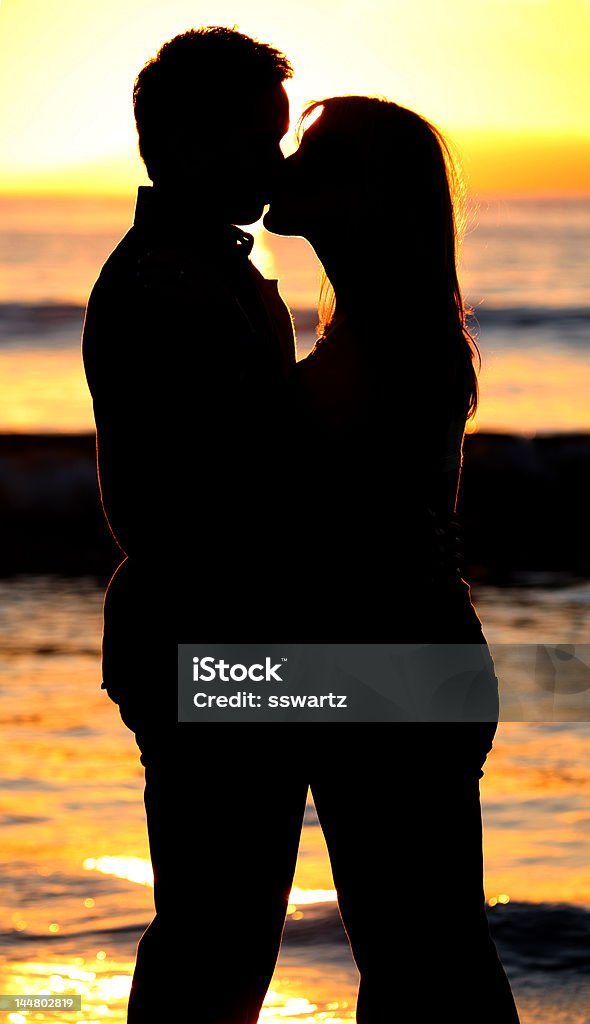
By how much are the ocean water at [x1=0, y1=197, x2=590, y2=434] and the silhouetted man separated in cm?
29

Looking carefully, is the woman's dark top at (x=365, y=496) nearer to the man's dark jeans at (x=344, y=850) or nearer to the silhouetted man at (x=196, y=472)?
the silhouetted man at (x=196, y=472)

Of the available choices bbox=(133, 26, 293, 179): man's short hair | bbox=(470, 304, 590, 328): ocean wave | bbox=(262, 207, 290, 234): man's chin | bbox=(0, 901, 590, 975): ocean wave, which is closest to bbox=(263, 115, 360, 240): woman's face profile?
bbox=(262, 207, 290, 234): man's chin

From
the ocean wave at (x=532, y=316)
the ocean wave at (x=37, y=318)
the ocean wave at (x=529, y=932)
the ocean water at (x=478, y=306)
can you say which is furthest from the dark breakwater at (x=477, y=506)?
the ocean wave at (x=37, y=318)

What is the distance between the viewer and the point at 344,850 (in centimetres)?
231

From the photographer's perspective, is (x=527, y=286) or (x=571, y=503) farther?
(x=527, y=286)

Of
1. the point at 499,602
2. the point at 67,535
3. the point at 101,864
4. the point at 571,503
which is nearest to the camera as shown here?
the point at 101,864

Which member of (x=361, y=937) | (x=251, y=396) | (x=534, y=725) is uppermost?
(x=251, y=396)

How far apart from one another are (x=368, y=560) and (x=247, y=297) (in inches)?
17.8

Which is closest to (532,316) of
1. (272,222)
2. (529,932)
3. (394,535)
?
(529,932)

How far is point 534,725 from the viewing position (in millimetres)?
5590

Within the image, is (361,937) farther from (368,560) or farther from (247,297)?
(247,297)

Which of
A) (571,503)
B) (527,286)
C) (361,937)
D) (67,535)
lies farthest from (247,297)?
(527,286)

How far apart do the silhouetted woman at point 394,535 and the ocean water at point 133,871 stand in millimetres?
40

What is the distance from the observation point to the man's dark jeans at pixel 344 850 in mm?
2289
